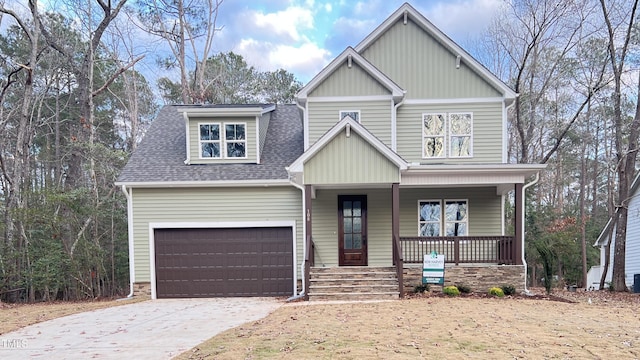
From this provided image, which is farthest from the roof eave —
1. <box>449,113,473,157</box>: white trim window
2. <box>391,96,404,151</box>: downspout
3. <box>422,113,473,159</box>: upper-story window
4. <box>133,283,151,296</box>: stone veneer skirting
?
<box>449,113,473,157</box>: white trim window

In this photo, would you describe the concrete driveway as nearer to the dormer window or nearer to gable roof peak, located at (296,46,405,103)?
the dormer window

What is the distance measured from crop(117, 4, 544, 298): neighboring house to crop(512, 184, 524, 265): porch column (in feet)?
2.86

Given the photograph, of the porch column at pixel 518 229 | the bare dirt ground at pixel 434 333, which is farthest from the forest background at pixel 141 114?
the bare dirt ground at pixel 434 333

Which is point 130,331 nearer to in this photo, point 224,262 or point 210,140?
point 224,262

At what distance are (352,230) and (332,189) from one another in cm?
143

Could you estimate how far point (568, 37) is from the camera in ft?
54.2

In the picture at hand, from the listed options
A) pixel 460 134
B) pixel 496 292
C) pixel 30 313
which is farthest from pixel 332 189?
pixel 30 313

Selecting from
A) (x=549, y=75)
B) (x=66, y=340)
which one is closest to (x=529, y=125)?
(x=549, y=75)

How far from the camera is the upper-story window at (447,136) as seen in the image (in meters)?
12.6

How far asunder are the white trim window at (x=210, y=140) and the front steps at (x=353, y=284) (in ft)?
17.2

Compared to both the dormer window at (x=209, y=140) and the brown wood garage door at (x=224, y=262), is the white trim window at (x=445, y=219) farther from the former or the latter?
the dormer window at (x=209, y=140)

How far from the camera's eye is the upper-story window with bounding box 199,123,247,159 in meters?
12.9

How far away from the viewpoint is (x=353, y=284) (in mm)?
10297

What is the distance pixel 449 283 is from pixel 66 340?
865 cm
